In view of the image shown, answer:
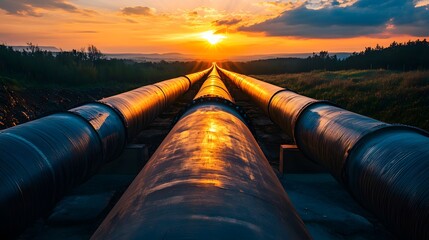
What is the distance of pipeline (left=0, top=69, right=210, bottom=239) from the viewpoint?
3277 millimetres

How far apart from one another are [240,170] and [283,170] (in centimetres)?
418

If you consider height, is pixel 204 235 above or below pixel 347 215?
above

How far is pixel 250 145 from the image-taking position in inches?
138

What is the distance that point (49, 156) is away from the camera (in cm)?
388

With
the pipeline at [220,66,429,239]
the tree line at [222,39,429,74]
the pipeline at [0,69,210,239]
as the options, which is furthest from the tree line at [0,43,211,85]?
the tree line at [222,39,429,74]

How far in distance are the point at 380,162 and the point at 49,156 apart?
327 cm

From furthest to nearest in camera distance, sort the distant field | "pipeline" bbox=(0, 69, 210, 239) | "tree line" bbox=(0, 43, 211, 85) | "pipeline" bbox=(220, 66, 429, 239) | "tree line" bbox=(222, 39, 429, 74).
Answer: "tree line" bbox=(222, 39, 429, 74)
"tree line" bbox=(0, 43, 211, 85)
the distant field
"pipeline" bbox=(0, 69, 210, 239)
"pipeline" bbox=(220, 66, 429, 239)

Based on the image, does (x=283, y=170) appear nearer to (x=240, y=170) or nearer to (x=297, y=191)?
(x=297, y=191)

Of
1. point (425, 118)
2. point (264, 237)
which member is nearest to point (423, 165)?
point (264, 237)

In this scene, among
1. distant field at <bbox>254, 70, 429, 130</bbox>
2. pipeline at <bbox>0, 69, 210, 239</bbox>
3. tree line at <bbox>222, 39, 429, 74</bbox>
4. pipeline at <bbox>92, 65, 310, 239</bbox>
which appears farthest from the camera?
tree line at <bbox>222, 39, 429, 74</bbox>

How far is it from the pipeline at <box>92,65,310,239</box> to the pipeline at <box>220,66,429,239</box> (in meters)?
1.15

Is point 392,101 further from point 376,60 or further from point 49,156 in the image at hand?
point 376,60

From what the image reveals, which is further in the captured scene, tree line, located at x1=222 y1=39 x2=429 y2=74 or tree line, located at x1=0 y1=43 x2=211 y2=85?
tree line, located at x1=222 y1=39 x2=429 y2=74

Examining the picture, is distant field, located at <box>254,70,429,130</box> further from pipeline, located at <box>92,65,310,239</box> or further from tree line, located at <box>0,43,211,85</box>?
tree line, located at <box>0,43,211,85</box>
